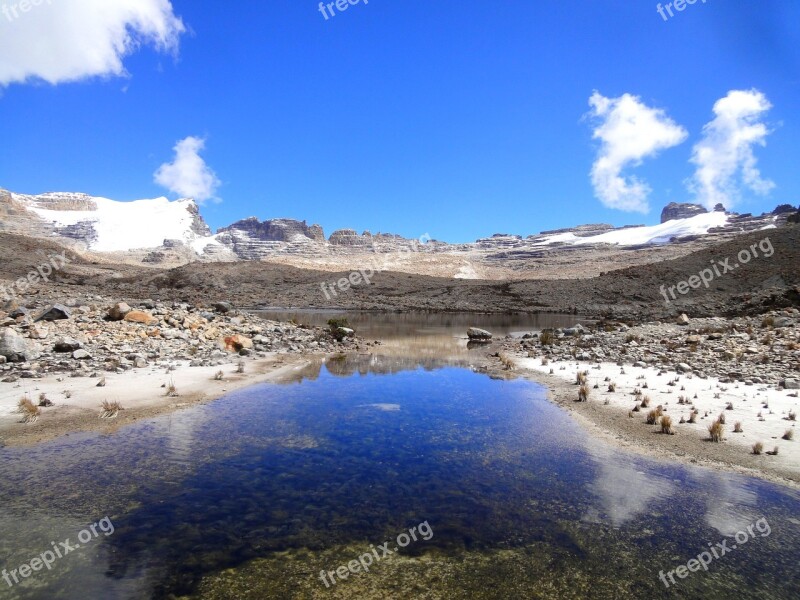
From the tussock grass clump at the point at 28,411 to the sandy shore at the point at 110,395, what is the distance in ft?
0.36

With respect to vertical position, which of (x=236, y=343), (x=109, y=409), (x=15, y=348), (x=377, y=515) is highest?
(x=236, y=343)

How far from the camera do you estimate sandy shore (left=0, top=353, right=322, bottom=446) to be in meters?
9.35

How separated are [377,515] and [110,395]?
8.91 meters

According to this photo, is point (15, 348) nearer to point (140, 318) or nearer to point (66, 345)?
point (66, 345)

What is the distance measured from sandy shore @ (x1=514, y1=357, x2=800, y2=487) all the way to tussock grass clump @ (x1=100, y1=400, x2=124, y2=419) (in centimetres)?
1070

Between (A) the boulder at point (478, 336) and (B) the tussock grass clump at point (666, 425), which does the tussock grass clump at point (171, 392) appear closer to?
(B) the tussock grass clump at point (666, 425)

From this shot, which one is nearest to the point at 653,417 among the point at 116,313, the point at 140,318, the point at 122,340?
the point at 122,340

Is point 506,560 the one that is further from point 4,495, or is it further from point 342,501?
point 4,495

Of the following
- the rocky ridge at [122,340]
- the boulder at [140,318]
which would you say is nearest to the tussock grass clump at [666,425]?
the rocky ridge at [122,340]

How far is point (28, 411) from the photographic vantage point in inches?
381

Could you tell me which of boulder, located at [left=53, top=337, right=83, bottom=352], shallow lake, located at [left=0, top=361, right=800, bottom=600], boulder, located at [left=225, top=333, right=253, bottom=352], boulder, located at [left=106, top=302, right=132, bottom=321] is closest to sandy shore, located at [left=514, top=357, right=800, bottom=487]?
shallow lake, located at [left=0, top=361, right=800, bottom=600]

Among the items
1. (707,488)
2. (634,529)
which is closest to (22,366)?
(634,529)

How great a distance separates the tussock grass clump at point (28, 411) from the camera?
31.3ft

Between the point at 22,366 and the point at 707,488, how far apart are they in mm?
17304
